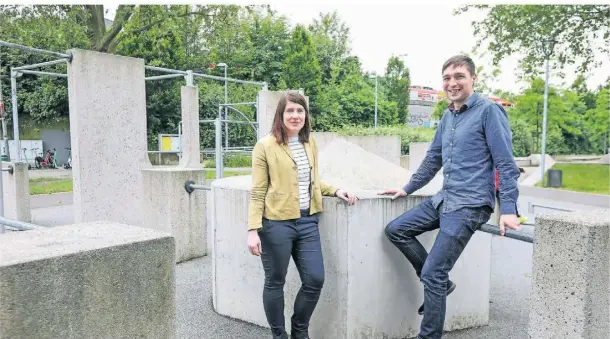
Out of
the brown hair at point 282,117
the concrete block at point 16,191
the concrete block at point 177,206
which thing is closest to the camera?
the brown hair at point 282,117

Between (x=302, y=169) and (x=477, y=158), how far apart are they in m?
1.04

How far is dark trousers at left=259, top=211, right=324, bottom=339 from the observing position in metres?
3.00

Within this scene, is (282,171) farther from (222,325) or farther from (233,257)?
(222,325)

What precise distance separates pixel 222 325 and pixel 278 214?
1.42 m

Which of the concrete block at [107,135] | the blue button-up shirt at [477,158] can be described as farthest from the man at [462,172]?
the concrete block at [107,135]

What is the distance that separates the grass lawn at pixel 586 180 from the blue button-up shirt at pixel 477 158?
1529 cm

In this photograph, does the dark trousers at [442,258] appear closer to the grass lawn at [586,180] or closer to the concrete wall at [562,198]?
the concrete wall at [562,198]

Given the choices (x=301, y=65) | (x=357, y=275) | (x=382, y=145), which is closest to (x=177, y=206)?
(x=357, y=275)

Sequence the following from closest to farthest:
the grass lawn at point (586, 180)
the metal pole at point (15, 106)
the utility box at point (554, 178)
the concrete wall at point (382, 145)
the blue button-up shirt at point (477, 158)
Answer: the blue button-up shirt at point (477, 158) < the metal pole at point (15, 106) < the concrete wall at point (382, 145) < the grass lawn at point (586, 180) < the utility box at point (554, 178)

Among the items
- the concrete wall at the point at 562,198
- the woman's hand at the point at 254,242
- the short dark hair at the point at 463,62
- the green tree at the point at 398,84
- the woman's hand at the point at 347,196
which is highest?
the green tree at the point at 398,84

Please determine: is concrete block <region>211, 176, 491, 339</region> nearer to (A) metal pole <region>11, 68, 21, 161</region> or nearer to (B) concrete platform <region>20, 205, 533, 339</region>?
(B) concrete platform <region>20, 205, 533, 339</region>

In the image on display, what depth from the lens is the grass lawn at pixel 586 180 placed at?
659 inches

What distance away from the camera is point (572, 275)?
1989 millimetres

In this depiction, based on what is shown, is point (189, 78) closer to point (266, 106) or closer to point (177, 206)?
point (266, 106)
